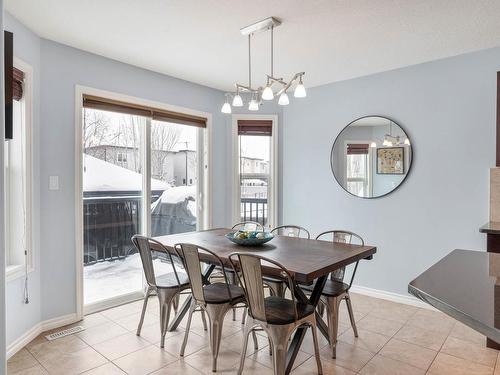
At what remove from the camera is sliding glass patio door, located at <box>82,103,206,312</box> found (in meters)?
3.44

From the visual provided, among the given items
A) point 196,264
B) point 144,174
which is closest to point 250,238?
point 196,264

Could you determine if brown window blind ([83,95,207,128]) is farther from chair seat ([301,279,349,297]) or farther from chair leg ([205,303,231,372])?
chair seat ([301,279,349,297])

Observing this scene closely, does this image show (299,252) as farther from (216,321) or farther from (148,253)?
(148,253)

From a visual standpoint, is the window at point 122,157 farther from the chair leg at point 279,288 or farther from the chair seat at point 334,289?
the chair seat at point 334,289

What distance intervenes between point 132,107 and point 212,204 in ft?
5.26

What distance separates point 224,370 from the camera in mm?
2350

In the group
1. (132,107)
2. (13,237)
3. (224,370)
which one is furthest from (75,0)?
(224,370)

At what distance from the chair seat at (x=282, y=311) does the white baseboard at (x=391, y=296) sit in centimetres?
186

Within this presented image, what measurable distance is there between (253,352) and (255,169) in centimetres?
263

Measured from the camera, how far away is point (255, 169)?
4750 millimetres

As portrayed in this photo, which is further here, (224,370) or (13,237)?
(13,237)

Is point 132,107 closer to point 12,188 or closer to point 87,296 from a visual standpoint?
point 12,188

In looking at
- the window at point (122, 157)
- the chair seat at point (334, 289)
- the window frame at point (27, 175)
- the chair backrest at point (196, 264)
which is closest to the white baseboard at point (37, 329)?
the window frame at point (27, 175)

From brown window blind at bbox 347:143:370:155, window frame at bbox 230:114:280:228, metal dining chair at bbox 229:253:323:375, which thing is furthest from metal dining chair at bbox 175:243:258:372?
brown window blind at bbox 347:143:370:155
